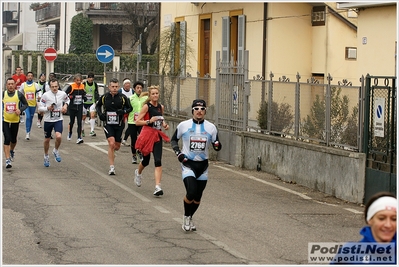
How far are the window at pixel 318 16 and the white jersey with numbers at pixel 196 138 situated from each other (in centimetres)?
1481

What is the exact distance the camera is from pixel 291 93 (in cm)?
1716

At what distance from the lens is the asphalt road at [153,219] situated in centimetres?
939

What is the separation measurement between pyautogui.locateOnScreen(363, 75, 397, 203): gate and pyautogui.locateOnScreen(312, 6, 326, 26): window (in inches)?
451

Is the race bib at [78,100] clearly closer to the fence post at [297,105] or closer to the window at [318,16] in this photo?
the window at [318,16]

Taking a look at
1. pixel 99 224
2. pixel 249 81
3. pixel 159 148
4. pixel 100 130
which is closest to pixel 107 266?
pixel 99 224

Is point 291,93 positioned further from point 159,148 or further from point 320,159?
point 159,148

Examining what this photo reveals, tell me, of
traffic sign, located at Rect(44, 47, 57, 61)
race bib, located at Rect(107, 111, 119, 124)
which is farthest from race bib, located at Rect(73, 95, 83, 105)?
traffic sign, located at Rect(44, 47, 57, 61)

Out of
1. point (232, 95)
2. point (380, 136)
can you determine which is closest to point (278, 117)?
point (232, 95)

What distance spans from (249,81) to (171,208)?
6947mm

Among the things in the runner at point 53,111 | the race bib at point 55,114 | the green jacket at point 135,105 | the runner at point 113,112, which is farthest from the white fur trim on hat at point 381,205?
the green jacket at point 135,105

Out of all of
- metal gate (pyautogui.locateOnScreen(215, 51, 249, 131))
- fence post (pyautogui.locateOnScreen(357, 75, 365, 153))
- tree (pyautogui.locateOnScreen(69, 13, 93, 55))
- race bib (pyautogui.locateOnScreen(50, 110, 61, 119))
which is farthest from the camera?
tree (pyautogui.locateOnScreen(69, 13, 93, 55))

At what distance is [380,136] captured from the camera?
45.0 feet

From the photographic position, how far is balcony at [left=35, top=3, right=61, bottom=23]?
204ft

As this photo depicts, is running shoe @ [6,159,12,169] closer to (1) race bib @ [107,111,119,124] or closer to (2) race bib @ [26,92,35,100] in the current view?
(1) race bib @ [107,111,119,124]
